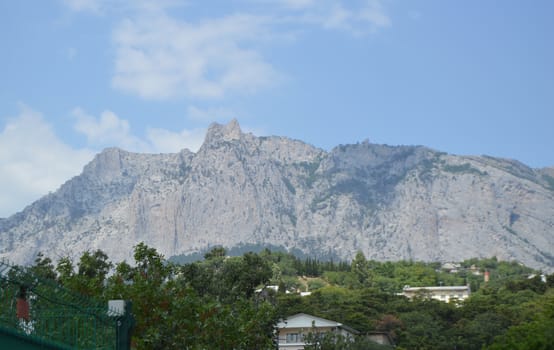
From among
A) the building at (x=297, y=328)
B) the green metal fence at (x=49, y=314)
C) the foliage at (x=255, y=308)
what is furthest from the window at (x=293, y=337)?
the green metal fence at (x=49, y=314)

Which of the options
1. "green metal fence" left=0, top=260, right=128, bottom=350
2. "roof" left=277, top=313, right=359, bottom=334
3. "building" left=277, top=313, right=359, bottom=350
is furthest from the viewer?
"roof" left=277, top=313, right=359, bottom=334

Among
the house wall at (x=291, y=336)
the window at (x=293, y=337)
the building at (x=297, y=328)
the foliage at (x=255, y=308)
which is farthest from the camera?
the window at (x=293, y=337)

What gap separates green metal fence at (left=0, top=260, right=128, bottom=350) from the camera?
9.50 metres

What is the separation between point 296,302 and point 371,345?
36.1m

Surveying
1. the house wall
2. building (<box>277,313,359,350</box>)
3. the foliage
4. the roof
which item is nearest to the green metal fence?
the foliage

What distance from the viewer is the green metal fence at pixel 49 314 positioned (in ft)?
31.2

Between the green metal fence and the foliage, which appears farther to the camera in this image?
the foliage

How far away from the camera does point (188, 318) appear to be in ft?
86.3

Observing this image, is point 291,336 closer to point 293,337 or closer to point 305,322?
point 293,337

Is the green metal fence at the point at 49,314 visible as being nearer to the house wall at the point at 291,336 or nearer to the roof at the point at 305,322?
the house wall at the point at 291,336

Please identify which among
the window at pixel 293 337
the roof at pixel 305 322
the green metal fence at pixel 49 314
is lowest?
the green metal fence at pixel 49 314

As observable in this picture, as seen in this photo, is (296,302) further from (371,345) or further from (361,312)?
(371,345)

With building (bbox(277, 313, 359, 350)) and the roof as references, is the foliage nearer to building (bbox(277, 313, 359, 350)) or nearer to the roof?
the roof

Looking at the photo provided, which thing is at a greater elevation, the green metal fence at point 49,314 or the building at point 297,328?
the building at point 297,328
